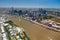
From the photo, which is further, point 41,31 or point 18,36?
point 18,36

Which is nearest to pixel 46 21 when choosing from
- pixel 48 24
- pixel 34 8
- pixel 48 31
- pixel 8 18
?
pixel 48 24

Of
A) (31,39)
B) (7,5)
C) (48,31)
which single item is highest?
(7,5)

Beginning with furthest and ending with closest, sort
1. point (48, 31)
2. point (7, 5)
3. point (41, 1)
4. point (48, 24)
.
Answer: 1. point (7, 5)
2. point (41, 1)
3. point (48, 24)
4. point (48, 31)

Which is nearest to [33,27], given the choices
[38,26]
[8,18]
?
[38,26]

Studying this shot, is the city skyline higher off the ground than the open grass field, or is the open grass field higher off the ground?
the city skyline

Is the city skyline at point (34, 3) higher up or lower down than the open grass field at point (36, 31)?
higher up

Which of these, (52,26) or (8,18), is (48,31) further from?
(8,18)

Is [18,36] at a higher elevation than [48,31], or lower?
lower

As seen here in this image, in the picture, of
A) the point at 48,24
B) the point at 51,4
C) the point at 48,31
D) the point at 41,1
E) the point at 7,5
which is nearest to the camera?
the point at 48,31
